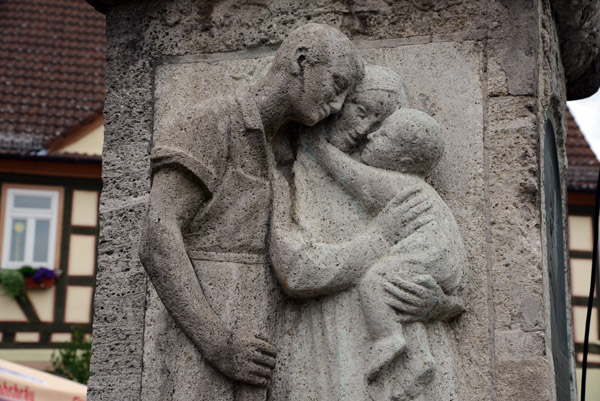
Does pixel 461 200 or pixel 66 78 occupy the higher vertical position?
pixel 66 78

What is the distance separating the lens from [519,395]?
288 centimetres

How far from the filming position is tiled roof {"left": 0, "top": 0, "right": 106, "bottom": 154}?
45.3 feet

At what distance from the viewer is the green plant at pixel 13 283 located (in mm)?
12961

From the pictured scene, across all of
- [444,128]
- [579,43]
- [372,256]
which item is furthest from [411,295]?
[579,43]

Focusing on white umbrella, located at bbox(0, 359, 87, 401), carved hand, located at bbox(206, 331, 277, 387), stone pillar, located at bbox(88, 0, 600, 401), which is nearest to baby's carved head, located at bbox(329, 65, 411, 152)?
stone pillar, located at bbox(88, 0, 600, 401)

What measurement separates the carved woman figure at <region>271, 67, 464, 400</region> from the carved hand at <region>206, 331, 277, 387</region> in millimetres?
127

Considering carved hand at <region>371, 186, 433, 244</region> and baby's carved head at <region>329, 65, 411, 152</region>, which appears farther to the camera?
baby's carved head at <region>329, 65, 411, 152</region>

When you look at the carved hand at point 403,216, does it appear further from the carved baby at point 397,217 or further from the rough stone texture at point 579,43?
the rough stone texture at point 579,43

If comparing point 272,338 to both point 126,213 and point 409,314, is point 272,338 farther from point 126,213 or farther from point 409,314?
point 126,213

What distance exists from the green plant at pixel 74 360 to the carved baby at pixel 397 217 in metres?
9.02

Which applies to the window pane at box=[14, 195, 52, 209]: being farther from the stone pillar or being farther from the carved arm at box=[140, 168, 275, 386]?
the carved arm at box=[140, 168, 275, 386]

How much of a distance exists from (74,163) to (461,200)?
1129 cm

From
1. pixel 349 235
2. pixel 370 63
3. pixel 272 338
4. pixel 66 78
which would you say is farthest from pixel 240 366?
pixel 66 78

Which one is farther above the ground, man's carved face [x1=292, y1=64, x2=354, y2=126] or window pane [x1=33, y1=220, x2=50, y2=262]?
window pane [x1=33, y1=220, x2=50, y2=262]
